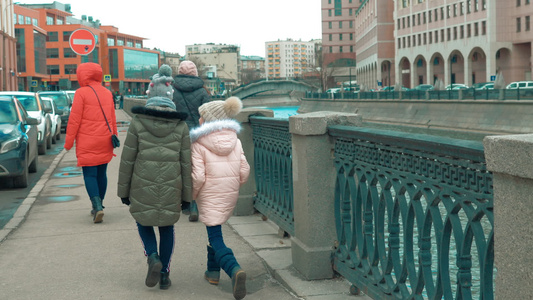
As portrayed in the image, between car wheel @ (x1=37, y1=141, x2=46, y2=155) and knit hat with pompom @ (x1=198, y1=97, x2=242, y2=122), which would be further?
car wheel @ (x1=37, y1=141, x2=46, y2=155)

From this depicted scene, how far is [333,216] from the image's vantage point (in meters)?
5.22

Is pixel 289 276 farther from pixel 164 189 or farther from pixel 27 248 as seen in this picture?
pixel 27 248

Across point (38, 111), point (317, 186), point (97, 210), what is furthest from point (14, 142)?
point (38, 111)

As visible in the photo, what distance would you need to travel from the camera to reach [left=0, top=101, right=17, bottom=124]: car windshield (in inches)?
519

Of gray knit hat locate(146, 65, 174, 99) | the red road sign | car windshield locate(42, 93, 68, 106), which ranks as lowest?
gray knit hat locate(146, 65, 174, 99)

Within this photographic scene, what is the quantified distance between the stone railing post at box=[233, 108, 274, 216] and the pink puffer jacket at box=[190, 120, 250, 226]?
3153 millimetres

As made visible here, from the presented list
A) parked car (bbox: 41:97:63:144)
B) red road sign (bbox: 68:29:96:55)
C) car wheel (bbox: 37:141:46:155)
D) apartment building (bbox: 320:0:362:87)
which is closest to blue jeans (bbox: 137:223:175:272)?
red road sign (bbox: 68:29:96:55)

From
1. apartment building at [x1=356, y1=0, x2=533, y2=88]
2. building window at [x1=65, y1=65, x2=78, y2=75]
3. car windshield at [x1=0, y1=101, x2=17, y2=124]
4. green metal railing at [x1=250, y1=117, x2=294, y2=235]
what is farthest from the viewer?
building window at [x1=65, y1=65, x2=78, y2=75]

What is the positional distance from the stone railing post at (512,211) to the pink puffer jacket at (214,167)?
2.44 metres

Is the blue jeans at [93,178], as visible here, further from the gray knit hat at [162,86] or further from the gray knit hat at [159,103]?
the gray knit hat at [159,103]

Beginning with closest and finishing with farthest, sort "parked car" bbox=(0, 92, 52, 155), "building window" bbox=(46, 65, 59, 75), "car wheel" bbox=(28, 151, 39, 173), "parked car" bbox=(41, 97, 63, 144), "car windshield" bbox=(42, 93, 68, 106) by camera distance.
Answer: "car wheel" bbox=(28, 151, 39, 173)
"parked car" bbox=(0, 92, 52, 155)
"parked car" bbox=(41, 97, 63, 144)
"car windshield" bbox=(42, 93, 68, 106)
"building window" bbox=(46, 65, 59, 75)

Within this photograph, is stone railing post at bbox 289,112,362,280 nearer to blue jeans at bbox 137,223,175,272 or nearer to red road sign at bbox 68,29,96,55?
blue jeans at bbox 137,223,175,272

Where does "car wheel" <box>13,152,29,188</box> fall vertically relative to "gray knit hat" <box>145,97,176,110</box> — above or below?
below

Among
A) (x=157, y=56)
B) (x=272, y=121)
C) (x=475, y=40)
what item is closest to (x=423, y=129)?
(x=475, y=40)
